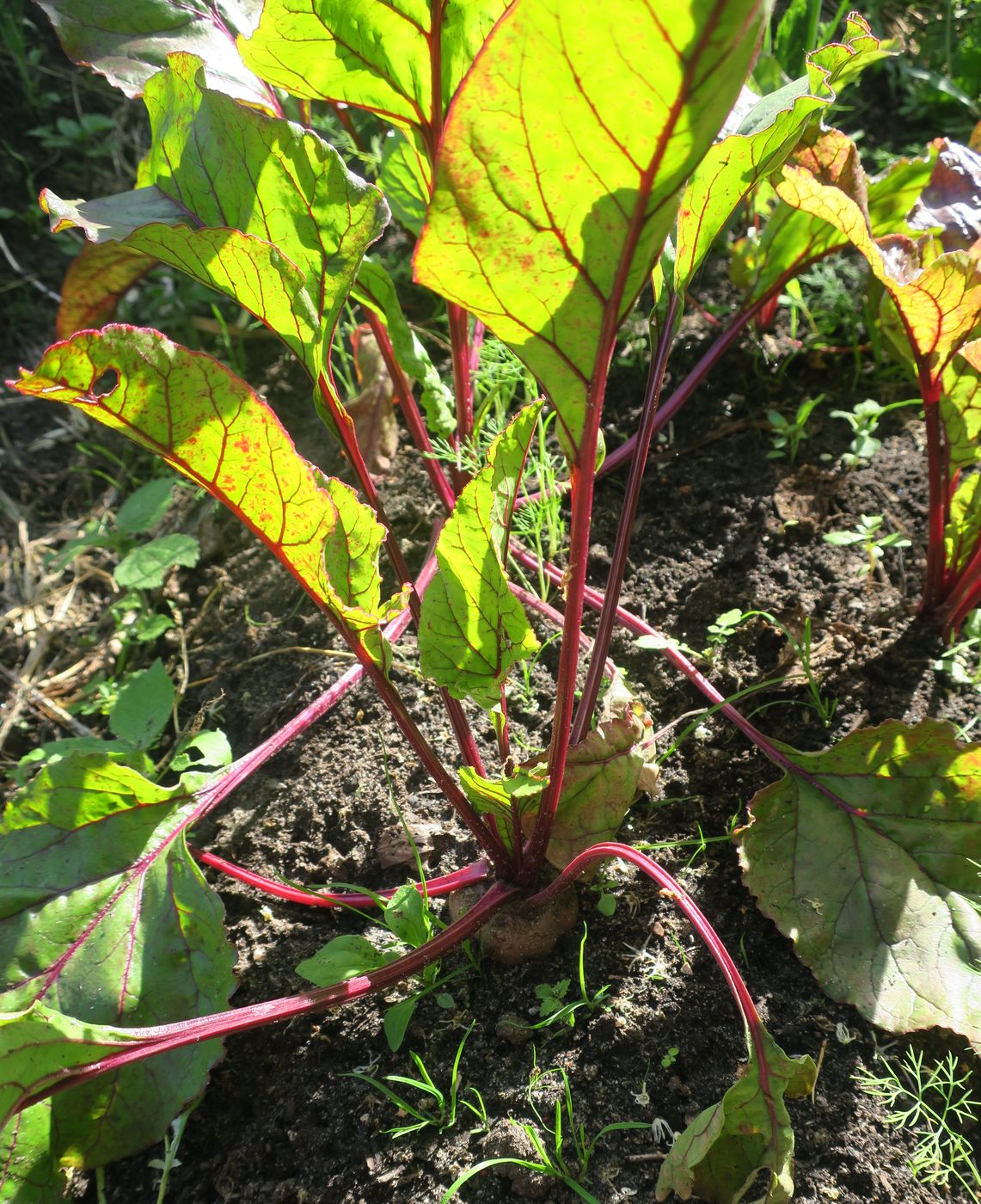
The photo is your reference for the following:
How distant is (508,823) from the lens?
120 cm

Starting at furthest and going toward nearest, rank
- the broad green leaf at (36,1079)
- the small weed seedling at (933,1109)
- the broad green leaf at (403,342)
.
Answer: the broad green leaf at (403,342)
the small weed seedling at (933,1109)
the broad green leaf at (36,1079)

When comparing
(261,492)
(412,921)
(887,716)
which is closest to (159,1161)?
(412,921)

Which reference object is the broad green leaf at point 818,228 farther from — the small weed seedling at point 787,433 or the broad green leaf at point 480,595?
the broad green leaf at point 480,595

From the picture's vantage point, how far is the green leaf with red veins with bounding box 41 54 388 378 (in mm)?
1026

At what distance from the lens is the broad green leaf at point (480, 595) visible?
1.06 meters

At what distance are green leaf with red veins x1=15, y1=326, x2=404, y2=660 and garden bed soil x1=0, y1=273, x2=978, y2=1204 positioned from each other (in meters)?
0.50

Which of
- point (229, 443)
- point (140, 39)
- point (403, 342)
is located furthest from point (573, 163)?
point (140, 39)

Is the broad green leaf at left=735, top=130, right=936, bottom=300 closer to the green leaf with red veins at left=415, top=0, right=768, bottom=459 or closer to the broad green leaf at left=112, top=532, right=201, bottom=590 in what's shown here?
the green leaf with red veins at left=415, top=0, right=768, bottom=459

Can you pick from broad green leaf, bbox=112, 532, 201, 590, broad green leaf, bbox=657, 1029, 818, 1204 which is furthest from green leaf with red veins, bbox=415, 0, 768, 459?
broad green leaf, bbox=112, 532, 201, 590

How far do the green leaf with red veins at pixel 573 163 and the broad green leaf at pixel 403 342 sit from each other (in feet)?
1.82

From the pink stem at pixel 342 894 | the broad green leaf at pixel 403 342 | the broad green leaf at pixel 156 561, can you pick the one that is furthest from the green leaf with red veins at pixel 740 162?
the broad green leaf at pixel 156 561

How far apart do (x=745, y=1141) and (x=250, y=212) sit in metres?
1.24

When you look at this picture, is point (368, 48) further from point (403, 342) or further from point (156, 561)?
point (156, 561)

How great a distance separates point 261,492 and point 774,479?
1136mm
